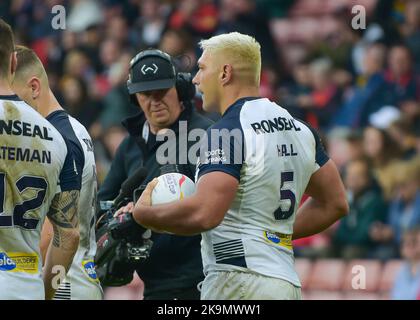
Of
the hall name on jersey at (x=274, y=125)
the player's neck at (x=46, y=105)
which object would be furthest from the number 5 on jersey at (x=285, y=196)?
the player's neck at (x=46, y=105)

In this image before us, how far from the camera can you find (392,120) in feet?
38.7

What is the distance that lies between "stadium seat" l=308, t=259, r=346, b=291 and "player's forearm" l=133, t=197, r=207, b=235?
17.0 feet

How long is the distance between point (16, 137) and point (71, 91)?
28.2 feet

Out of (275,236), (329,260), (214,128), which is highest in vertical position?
(214,128)

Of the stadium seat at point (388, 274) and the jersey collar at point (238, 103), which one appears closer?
the jersey collar at point (238, 103)

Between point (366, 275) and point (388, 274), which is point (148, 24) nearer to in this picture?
point (366, 275)

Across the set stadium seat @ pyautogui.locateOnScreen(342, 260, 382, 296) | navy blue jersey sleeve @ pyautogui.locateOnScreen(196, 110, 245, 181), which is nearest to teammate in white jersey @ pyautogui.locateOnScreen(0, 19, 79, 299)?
navy blue jersey sleeve @ pyautogui.locateOnScreen(196, 110, 245, 181)

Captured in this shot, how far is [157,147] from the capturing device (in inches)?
296

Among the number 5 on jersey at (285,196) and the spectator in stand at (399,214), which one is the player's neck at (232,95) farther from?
the spectator in stand at (399,214)

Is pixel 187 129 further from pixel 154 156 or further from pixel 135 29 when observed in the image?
pixel 135 29

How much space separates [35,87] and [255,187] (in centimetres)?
158

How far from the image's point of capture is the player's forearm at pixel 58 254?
19.9 ft

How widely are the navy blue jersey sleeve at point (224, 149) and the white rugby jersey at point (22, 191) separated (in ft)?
2.57
